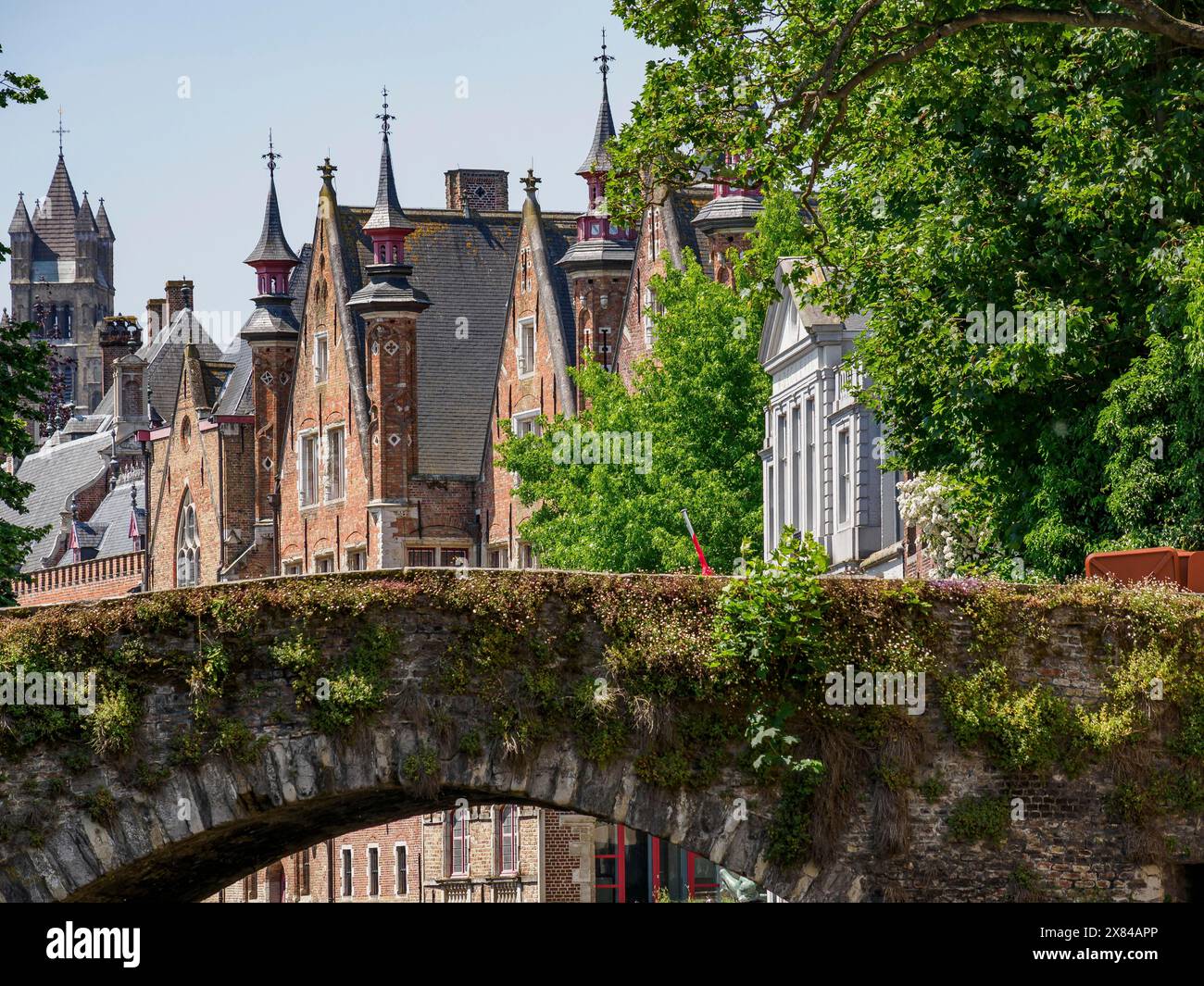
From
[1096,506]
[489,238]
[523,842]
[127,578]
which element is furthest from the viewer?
[127,578]

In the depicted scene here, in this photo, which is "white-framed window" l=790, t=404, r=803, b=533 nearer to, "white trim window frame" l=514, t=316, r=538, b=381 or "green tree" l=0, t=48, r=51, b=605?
"green tree" l=0, t=48, r=51, b=605

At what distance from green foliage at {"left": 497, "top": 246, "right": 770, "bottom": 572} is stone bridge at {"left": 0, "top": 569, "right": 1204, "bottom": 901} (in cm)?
2221

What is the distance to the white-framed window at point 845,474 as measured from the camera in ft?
136

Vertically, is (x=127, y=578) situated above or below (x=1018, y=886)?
above

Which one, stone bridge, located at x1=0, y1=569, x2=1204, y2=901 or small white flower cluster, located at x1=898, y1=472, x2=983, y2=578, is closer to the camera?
stone bridge, located at x1=0, y1=569, x2=1204, y2=901

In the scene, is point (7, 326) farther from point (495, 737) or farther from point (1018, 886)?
point (1018, 886)

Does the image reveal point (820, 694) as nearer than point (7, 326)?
Yes

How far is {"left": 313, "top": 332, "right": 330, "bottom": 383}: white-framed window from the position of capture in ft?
235

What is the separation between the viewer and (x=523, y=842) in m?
65.1

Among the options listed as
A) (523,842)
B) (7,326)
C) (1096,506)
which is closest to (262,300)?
(523,842)

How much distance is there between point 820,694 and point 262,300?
5461cm

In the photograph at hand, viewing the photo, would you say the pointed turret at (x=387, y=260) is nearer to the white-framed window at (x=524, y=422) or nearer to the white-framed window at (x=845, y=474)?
the white-framed window at (x=524, y=422)

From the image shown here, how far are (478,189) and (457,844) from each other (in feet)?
76.4

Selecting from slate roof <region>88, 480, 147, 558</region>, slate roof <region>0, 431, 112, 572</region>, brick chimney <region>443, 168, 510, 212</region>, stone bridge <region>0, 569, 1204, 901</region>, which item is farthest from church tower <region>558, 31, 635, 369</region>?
slate roof <region>0, 431, 112, 572</region>
